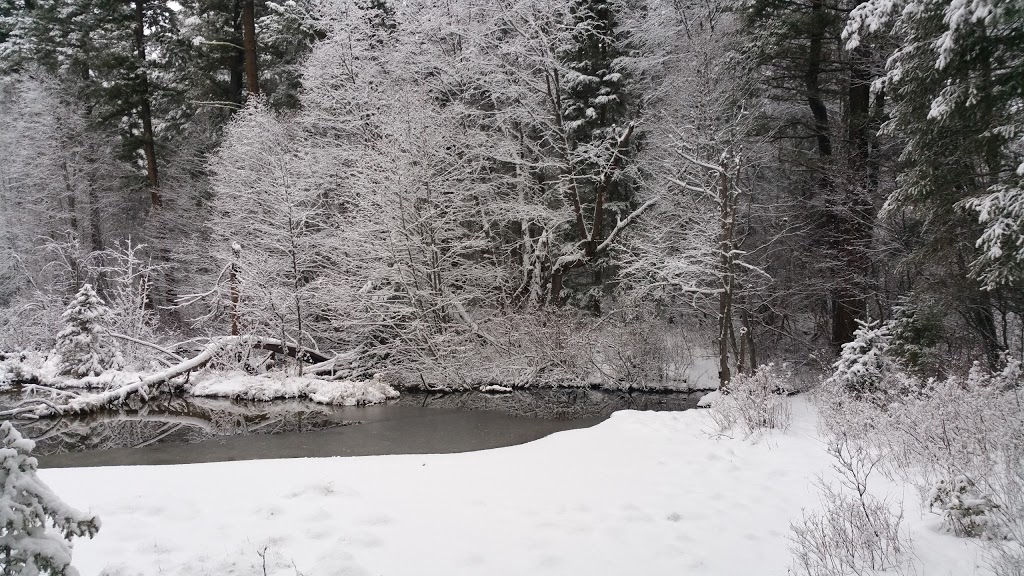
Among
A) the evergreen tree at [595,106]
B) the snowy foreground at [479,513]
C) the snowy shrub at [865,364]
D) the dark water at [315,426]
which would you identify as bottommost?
the dark water at [315,426]

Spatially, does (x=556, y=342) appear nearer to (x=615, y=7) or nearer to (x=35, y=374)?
(x=615, y=7)

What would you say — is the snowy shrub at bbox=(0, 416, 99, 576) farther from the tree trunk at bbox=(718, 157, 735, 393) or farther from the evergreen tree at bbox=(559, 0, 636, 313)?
the evergreen tree at bbox=(559, 0, 636, 313)

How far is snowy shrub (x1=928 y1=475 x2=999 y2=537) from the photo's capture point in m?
3.31

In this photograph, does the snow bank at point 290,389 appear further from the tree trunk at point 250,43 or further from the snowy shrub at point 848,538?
the snowy shrub at point 848,538

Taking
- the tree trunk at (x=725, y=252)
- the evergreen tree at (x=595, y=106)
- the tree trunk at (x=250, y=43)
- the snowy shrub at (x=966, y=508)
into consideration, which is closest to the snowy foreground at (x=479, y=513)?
the snowy shrub at (x=966, y=508)

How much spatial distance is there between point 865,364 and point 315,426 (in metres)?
9.11

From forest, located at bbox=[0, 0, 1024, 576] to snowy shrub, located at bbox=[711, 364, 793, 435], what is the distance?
0.09 meters

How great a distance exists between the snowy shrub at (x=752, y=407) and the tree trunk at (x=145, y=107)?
20.7 m

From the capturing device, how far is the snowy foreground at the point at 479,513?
352 centimetres

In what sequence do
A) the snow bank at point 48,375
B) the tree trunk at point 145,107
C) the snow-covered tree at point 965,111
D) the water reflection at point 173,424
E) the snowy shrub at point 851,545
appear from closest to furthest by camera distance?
the snowy shrub at point 851,545, the snow-covered tree at point 965,111, the water reflection at point 173,424, the snow bank at point 48,375, the tree trunk at point 145,107

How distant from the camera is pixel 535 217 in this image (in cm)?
1542

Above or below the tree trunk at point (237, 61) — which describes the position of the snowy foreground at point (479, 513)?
below

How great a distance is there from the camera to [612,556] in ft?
11.9

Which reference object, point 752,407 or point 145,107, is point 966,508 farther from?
point 145,107
